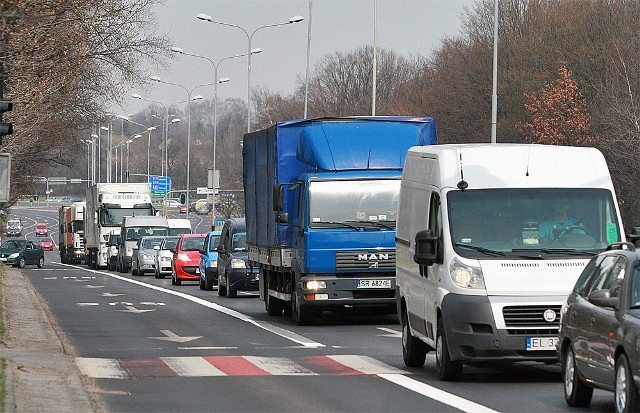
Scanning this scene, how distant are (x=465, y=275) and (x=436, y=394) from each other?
152 cm

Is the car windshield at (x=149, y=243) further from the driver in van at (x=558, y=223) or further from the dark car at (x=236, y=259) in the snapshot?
the driver in van at (x=558, y=223)

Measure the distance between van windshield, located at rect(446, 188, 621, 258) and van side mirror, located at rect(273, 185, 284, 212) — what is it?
917 centimetres

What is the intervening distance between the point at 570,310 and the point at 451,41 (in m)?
78.9

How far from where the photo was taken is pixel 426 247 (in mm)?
15227

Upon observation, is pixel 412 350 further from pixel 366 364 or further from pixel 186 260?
pixel 186 260

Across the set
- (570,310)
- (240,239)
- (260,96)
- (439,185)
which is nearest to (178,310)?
(240,239)

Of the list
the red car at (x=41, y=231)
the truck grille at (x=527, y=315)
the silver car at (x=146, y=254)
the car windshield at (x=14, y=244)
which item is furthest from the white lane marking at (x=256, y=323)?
the red car at (x=41, y=231)

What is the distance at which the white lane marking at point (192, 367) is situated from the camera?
16078mm

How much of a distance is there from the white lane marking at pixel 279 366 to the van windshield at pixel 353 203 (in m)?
6.08

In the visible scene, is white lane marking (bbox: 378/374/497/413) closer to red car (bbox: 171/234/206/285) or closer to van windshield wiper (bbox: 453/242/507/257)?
van windshield wiper (bbox: 453/242/507/257)

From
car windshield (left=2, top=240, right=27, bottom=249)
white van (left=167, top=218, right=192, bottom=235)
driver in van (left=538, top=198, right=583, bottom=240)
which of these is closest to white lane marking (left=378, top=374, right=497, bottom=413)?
driver in van (left=538, top=198, right=583, bottom=240)

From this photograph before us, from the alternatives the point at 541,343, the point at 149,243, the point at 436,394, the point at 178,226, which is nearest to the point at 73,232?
the point at 178,226

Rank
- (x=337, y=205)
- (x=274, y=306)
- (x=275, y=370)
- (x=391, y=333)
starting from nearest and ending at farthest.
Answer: (x=275, y=370)
(x=391, y=333)
(x=337, y=205)
(x=274, y=306)

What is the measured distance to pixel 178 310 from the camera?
3077 cm
